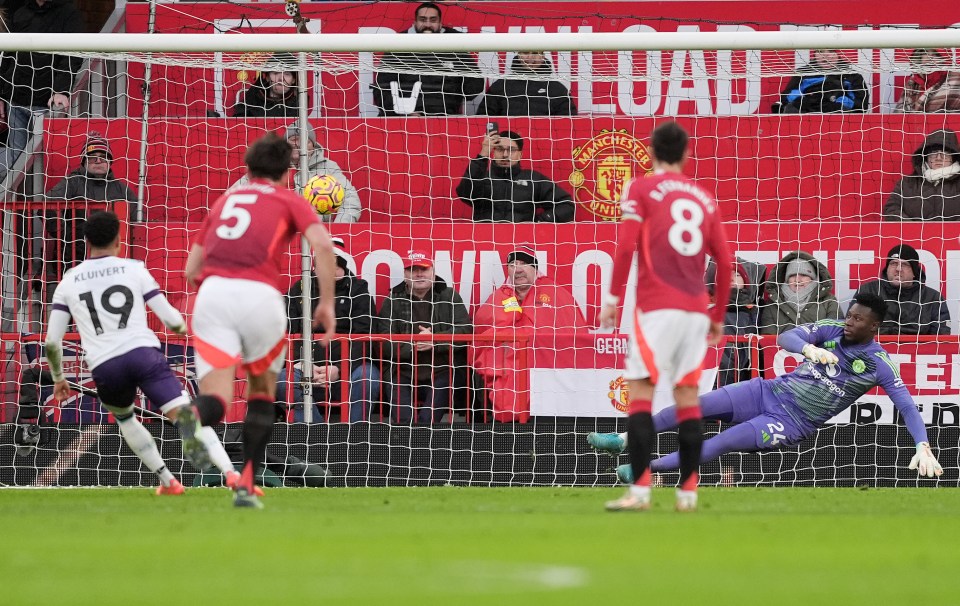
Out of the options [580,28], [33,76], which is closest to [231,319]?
[33,76]

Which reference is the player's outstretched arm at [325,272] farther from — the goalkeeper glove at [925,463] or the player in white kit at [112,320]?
the goalkeeper glove at [925,463]

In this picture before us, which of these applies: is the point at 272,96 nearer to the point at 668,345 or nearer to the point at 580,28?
the point at 580,28

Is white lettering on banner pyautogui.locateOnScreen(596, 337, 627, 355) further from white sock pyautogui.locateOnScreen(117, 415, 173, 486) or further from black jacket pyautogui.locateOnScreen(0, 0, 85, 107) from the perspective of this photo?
black jacket pyautogui.locateOnScreen(0, 0, 85, 107)

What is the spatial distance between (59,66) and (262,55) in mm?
3411

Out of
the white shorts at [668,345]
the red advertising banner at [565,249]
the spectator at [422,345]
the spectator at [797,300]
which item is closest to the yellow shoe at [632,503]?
the white shorts at [668,345]

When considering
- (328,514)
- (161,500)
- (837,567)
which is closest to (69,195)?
(161,500)

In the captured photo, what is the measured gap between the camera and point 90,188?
13953 millimetres

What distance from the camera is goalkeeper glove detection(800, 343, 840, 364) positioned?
34.0 ft

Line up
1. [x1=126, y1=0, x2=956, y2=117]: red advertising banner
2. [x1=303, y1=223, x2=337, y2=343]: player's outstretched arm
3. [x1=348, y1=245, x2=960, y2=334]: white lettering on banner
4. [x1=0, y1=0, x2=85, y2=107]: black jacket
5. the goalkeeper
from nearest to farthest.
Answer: [x1=303, y1=223, x2=337, y2=343]: player's outstretched arm < the goalkeeper < [x1=348, y1=245, x2=960, y2=334]: white lettering on banner < [x1=0, y1=0, x2=85, y2=107]: black jacket < [x1=126, y1=0, x2=956, y2=117]: red advertising banner

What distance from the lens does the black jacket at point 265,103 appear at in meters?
14.7

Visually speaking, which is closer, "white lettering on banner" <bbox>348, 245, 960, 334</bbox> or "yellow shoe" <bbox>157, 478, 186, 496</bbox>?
"yellow shoe" <bbox>157, 478, 186, 496</bbox>

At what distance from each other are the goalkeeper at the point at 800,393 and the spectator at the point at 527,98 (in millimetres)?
4893

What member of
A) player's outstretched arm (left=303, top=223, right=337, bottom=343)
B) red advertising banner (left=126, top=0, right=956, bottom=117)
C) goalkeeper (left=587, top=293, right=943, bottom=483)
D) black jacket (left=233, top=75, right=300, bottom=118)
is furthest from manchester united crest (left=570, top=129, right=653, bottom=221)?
player's outstretched arm (left=303, top=223, right=337, bottom=343)

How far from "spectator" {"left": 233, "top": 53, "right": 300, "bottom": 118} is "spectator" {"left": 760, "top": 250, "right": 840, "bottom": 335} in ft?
16.3
